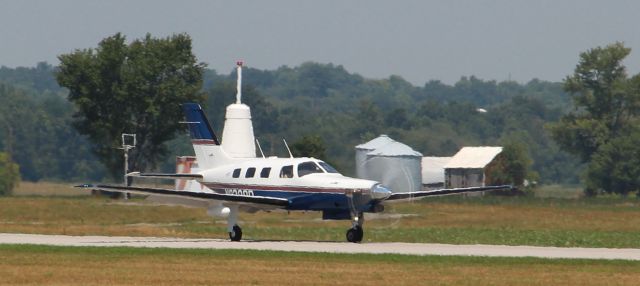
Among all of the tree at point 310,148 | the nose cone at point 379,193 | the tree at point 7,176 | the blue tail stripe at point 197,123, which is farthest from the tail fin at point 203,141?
the tree at point 7,176

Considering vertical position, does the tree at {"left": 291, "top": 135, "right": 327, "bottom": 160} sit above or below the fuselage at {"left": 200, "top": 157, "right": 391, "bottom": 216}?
above

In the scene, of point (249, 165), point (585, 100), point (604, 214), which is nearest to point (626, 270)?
point (249, 165)

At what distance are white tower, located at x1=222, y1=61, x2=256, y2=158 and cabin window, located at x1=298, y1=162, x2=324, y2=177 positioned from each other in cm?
433

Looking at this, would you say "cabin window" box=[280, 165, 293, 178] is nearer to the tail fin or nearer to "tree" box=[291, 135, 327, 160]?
the tail fin

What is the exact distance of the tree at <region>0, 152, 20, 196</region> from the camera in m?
119

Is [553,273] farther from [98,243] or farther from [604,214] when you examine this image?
[604,214]

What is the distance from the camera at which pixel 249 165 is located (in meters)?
44.2

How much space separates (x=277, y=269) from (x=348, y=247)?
850 centimetres

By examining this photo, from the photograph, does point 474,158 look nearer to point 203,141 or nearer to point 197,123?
point 197,123

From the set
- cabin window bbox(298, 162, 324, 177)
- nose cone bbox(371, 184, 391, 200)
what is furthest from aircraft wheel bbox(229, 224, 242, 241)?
nose cone bbox(371, 184, 391, 200)

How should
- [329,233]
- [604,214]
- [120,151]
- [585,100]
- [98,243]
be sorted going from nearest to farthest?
[98,243] < [329,233] < [604,214] < [120,151] < [585,100]

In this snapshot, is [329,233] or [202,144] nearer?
[202,144]

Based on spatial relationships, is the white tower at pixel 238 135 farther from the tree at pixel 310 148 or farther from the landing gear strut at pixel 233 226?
the tree at pixel 310 148

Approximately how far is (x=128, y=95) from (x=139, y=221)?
128ft
